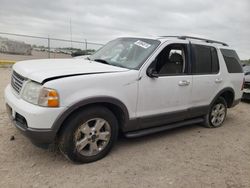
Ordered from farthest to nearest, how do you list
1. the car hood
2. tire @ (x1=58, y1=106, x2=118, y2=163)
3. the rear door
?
the rear door < tire @ (x1=58, y1=106, x2=118, y2=163) < the car hood

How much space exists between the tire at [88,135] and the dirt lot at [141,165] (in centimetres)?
15

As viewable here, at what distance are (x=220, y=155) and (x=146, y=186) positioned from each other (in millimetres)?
1666

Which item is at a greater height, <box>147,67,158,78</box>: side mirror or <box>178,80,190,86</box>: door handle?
<box>147,67,158,78</box>: side mirror

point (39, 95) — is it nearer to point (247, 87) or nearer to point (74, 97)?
point (74, 97)

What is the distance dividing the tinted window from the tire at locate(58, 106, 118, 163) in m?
3.20

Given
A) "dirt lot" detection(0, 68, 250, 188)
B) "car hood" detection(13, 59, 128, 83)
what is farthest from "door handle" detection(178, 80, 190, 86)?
"car hood" detection(13, 59, 128, 83)

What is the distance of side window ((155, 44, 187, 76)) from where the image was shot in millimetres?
3951

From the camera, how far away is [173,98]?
405 cm

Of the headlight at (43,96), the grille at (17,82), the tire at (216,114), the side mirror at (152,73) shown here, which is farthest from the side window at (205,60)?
the grille at (17,82)

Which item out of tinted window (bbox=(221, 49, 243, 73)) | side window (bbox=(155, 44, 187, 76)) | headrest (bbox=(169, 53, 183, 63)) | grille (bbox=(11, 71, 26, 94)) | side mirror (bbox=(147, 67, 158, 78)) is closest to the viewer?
grille (bbox=(11, 71, 26, 94))

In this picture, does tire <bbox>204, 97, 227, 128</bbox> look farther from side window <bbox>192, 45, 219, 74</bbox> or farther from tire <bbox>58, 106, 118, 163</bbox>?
tire <bbox>58, 106, 118, 163</bbox>

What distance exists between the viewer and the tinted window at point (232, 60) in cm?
522

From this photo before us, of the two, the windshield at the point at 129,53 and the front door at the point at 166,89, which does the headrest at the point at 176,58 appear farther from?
the windshield at the point at 129,53

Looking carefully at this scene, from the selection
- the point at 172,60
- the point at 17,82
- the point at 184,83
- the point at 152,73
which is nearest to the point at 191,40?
the point at 172,60
